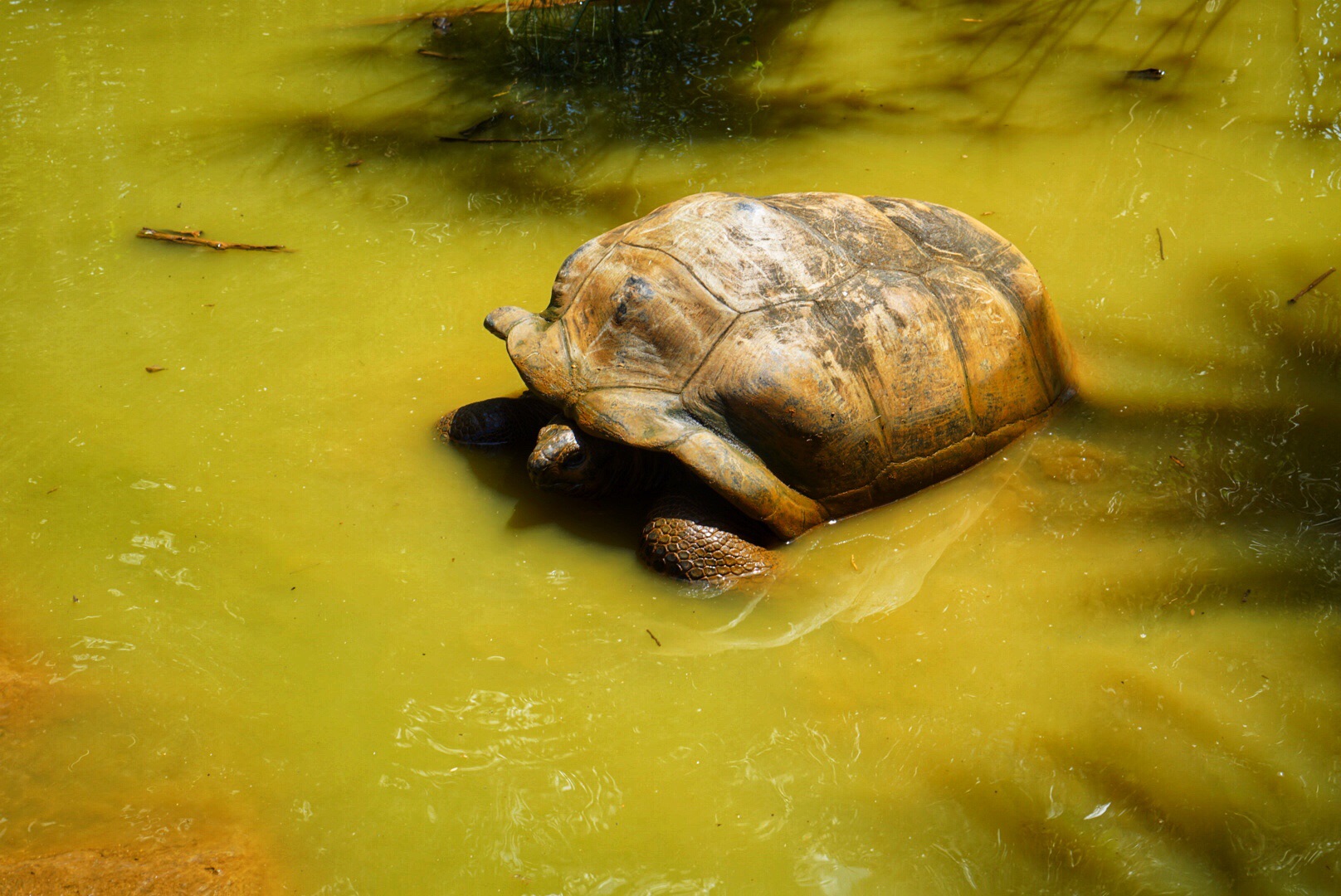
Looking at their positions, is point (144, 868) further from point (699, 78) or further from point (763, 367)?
point (699, 78)

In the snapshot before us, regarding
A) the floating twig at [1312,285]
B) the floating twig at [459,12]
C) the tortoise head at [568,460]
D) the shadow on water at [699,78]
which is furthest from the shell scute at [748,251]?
the floating twig at [459,12]

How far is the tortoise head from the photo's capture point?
12.0 feet

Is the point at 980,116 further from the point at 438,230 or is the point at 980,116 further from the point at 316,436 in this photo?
the point at 316,436

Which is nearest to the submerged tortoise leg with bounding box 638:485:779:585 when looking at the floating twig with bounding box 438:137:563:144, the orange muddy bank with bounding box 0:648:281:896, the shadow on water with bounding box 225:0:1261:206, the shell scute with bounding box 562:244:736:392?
the shell scute with bounding box 562:244:736:392

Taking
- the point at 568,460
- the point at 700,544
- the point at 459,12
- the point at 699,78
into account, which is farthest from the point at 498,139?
the point at 700,544

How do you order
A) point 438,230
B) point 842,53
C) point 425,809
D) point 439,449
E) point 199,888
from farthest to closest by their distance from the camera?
point 842,53 → point 438,230 → point 439,449 → point 425,809 → point 199,888

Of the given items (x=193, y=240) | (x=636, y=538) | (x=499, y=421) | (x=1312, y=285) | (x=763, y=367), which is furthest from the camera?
(x=193, y=240)

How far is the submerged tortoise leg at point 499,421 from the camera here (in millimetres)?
4137

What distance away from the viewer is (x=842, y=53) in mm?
7082

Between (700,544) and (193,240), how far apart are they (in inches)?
142

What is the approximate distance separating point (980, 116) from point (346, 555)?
4.77 metres

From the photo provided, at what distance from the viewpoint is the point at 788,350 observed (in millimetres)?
3527

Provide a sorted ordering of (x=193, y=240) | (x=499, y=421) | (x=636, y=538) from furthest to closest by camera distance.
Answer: (x=193, y=240), (x=499, y=421), (x=636, y=538)

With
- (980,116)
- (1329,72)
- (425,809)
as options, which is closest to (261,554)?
(425,809)
